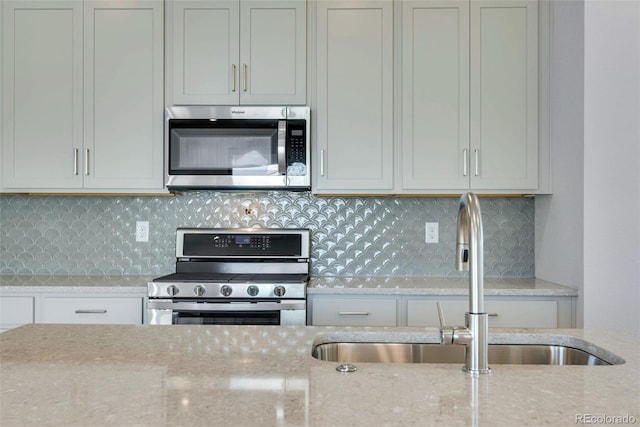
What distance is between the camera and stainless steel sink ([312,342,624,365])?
1.28 metres

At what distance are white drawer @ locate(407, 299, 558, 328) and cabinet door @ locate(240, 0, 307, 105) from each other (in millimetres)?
1330

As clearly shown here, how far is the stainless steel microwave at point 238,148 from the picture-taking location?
263 centimetres

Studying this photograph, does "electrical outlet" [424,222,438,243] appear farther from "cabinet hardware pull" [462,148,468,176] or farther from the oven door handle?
the oven door handle

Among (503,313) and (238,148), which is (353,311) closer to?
(503,313)

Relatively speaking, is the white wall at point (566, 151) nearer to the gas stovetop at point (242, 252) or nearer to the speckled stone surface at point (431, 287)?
the speckled stone surface at point (431, 287)

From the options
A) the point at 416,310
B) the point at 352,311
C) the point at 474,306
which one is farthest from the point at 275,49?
the point at 474,306

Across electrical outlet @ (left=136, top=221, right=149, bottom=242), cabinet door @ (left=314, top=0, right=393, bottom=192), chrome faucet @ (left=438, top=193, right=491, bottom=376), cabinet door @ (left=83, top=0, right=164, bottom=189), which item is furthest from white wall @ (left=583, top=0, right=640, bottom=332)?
electrical outlet @ (left=136, top=221, right=149, bottom=242)

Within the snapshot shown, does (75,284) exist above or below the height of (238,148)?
below

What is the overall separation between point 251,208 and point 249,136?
537mm

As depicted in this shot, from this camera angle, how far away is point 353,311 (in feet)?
8.09

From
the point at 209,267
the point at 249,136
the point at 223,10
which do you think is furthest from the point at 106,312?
the point at 223,10

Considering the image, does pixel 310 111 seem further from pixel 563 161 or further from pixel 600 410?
pixel 600 410

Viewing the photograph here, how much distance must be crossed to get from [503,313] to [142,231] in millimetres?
2197

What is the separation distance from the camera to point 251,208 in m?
3.01
